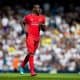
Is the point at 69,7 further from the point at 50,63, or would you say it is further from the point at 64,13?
the point at 50,63

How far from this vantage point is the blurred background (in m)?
22.5

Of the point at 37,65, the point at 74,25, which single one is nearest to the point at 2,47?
the point at 37,65

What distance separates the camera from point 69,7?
25.7 metres

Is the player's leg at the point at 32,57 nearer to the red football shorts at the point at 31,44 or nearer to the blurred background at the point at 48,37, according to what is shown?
the red football shorts at the point at 31,44

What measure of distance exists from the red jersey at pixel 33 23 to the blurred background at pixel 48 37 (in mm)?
6058

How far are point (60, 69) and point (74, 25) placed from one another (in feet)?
8.91

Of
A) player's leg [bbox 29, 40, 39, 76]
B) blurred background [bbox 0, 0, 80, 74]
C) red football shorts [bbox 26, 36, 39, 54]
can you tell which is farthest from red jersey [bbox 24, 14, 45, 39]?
blurred background [bbox 0, 0, 80, 74]

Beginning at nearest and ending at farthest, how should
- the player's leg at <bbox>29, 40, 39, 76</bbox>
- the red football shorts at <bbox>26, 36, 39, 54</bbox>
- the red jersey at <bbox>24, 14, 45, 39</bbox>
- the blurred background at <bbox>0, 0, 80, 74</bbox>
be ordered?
1. the player's leg at <bbox>29, 40, 39, 76</bbox>
2. the red football shorts at <bbox>26, 36, 39, 54</bbox>
3. the red jersey at <bbox>24, 14, 45, 39</bbox>
4. the blurred background at <bbox>0, 0, 80, 74</bbox>

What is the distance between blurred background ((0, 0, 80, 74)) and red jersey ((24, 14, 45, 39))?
19.9ft

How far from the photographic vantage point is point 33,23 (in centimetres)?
1620

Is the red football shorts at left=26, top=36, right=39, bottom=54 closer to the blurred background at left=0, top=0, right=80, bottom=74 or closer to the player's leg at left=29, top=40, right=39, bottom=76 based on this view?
the player's leg at left=29, top=40, right=39, bottom=76

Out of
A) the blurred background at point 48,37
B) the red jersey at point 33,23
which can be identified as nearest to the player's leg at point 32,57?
the red jersey at point 33,23

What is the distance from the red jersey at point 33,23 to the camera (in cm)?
1612

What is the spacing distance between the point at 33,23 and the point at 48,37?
7.22 metres
